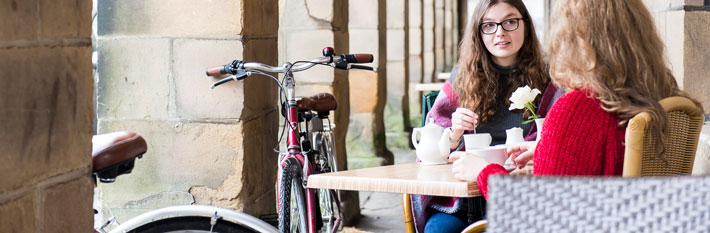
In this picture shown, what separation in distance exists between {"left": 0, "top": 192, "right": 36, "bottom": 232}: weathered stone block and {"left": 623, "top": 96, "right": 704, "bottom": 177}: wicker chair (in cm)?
116

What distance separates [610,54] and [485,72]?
3.08ft

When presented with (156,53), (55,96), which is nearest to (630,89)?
(55,96)

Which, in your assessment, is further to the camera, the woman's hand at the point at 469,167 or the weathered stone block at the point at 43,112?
the woman's hand at the point at 469,167

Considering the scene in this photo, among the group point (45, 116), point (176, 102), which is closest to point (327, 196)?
point (176, 102)

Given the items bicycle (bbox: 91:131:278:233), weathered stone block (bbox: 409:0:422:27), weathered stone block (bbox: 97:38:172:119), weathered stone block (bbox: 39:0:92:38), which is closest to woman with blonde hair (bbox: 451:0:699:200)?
bicycle (bbox: 91:131:278:233)

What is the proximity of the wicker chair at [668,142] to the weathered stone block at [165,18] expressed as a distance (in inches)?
65.6

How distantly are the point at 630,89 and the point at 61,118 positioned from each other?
3.85 feet

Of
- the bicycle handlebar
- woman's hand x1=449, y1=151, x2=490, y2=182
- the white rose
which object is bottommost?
woman's hand x1=449, y1=151, x2=490, y2=182

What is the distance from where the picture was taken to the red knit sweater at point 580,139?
198 cm

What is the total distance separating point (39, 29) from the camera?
152cm

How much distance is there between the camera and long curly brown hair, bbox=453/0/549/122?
2.92m

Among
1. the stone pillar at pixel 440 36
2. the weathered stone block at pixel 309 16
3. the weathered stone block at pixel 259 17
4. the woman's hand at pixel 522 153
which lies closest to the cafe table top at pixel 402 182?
the woman's hand at pixel 522 153

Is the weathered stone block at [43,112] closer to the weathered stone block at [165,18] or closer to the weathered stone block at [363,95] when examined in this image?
the weathered stone block at [165,18]

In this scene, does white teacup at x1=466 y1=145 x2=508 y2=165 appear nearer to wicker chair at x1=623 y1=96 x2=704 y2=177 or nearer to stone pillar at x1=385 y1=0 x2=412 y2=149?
wicker chair at x1=623 y1=96 x2=704 y2=177
